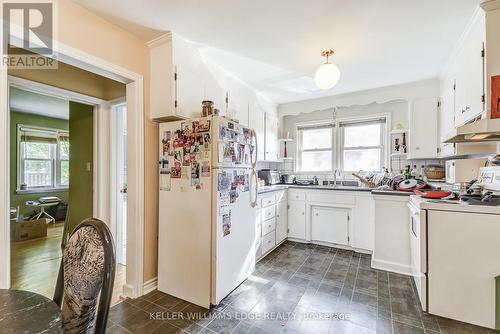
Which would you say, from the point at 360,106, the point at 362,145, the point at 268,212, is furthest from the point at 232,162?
the point at 360,106

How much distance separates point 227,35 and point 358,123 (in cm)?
270

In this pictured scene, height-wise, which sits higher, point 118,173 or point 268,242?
point 118,173

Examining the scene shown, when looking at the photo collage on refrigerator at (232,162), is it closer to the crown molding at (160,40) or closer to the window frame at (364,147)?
the crown molding at (160,40)

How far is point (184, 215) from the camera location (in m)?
1.98

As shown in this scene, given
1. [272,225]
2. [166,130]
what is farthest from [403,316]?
[166,130]

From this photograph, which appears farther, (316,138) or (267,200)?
(316,138)

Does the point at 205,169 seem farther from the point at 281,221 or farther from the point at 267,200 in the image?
the point at 281,221

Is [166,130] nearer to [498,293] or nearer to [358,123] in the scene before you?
[498,293]

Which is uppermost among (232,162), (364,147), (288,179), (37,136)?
(37,136)

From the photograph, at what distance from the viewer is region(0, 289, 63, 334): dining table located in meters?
0.66

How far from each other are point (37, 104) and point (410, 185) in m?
6.00

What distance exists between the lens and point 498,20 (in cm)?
164


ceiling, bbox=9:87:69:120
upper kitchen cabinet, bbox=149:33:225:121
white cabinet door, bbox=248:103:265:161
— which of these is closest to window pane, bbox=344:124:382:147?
white cabinet door, bbox=248:103:265:161

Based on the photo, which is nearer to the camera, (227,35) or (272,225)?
(227,35)
